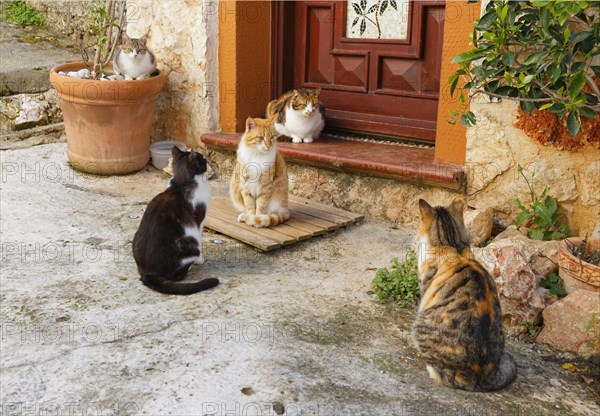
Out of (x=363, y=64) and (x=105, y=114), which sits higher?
(x=363, y=64)

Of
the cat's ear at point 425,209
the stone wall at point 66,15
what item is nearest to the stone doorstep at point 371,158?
the cat's ear at point 425,209

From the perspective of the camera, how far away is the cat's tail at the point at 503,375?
106 inches

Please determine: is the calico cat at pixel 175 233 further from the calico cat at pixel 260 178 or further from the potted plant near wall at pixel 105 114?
the potted plant near wall at pixel 105 114

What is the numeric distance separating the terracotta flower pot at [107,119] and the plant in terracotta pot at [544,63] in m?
2.74

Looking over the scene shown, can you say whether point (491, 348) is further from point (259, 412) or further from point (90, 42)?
point (90, 42)

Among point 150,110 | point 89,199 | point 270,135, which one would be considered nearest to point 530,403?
point 270,135

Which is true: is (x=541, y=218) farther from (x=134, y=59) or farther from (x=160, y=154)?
(x=134, y=59)

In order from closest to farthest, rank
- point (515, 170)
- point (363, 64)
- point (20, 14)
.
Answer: point (515, 170) < point (363, 64) < point (20, 14)

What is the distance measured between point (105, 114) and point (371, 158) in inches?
88.6

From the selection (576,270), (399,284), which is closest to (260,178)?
(399,284)

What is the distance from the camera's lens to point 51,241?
4.22 m

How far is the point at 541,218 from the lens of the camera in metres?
4.02

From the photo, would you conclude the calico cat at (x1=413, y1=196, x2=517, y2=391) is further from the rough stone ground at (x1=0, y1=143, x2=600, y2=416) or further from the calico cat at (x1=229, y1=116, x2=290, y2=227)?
the calico cat at (x1=229, y1=116, x2=290, y2=227)

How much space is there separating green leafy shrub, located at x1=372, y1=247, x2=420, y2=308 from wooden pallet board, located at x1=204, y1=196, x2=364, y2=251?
A: 81 centimetres
